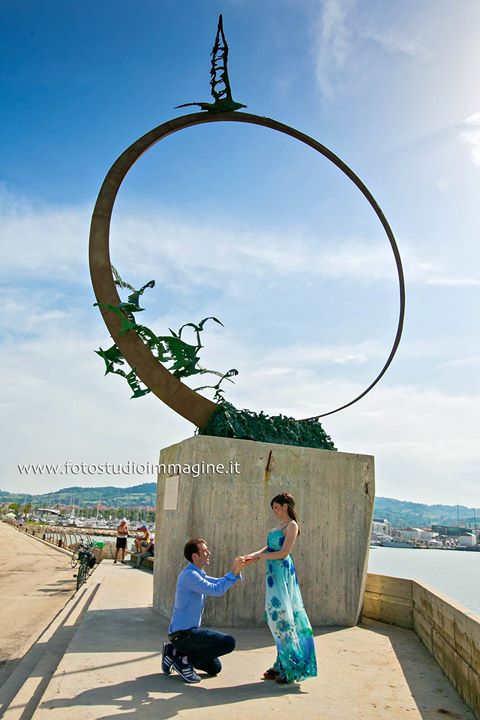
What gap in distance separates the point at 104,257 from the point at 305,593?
5838 mm

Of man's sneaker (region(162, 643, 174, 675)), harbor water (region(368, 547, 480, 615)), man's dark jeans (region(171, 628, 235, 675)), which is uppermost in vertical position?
man's dark jeans (region(171, 628, 235, 675))

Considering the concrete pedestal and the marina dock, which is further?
the concrete pedestal

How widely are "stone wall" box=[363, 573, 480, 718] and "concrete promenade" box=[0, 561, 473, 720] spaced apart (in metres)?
0.16

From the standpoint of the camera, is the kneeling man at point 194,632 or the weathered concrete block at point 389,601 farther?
the weathered concrete block at point 389,601

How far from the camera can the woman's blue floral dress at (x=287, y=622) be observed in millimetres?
4840

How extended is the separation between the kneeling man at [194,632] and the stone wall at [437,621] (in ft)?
6.37

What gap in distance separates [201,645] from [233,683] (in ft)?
1.39

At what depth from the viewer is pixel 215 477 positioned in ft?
24.9

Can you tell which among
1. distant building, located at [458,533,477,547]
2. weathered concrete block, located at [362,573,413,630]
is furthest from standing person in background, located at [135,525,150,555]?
distant building, located at [458,533,477,547]

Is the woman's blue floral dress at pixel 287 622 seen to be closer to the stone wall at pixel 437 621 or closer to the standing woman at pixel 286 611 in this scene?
the standing woman at pixel 286 611

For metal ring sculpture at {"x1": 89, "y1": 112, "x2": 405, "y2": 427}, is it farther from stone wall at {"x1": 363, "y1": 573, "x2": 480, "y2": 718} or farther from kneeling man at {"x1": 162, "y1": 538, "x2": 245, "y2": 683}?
kneeling man at {"x1": 162, "y1": 538, "x2": 245, "y2": 683}

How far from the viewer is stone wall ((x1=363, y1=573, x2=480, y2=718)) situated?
14.8 feet

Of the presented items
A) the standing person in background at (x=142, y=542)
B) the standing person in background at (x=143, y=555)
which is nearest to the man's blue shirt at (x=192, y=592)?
the standing person in background at (x=143, y=555)

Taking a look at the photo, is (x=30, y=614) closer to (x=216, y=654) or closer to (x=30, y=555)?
(x=216, y=654)
